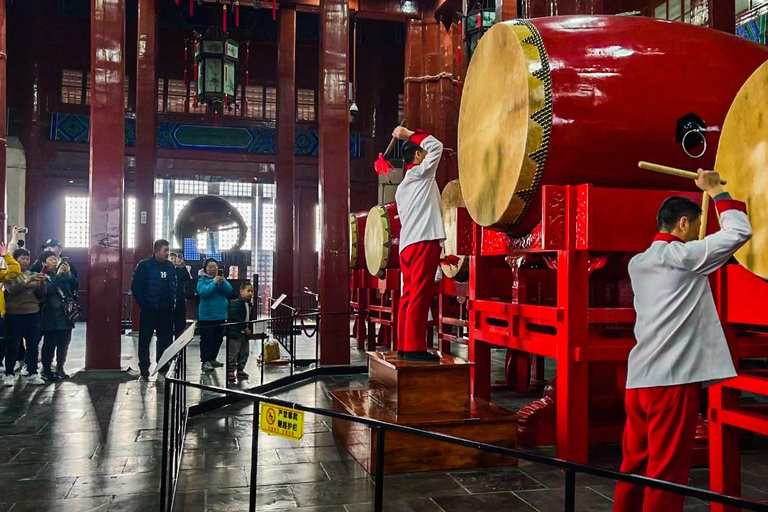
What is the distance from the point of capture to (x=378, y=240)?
8.20 meters

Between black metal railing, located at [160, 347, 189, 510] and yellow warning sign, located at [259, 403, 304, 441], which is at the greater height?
yellow warning sign, located at [259, 403, 304, 441]

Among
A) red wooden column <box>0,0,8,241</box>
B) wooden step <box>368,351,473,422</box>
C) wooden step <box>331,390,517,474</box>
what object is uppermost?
red wooden column <box>0,0,8,241</box>

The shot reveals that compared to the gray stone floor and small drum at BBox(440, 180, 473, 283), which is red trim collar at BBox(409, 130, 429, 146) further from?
small drum at BBox(440, 180, 473, 283)

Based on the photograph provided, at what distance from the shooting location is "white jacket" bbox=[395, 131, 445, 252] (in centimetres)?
361

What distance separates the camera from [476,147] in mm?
4086

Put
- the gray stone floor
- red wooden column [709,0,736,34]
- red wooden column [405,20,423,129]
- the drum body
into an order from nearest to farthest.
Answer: the gray stone floor → red wooden column [709,0,736,34] → red wooden column [405,20,423,129] → the drum body

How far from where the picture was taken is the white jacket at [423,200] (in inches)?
142

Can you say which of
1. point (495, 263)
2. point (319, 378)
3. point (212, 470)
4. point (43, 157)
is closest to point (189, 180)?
point (43, 157)

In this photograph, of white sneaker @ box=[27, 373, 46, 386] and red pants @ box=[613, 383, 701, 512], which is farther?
white sneaker @ box=[27, 373, 46, 386]

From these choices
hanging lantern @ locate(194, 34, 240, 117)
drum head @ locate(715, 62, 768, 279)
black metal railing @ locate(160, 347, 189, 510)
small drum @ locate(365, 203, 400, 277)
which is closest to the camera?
drum head @ locate(715, 62, 768, 279)

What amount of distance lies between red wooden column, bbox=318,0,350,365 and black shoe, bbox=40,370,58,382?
8.33ft

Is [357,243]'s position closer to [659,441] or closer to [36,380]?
[36,380]

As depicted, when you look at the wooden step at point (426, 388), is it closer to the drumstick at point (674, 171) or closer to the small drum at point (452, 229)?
the drumstick at point (674, 171)

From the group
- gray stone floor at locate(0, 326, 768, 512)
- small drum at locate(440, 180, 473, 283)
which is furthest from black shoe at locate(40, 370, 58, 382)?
small drum at locate(440, 180, 473, 283)
